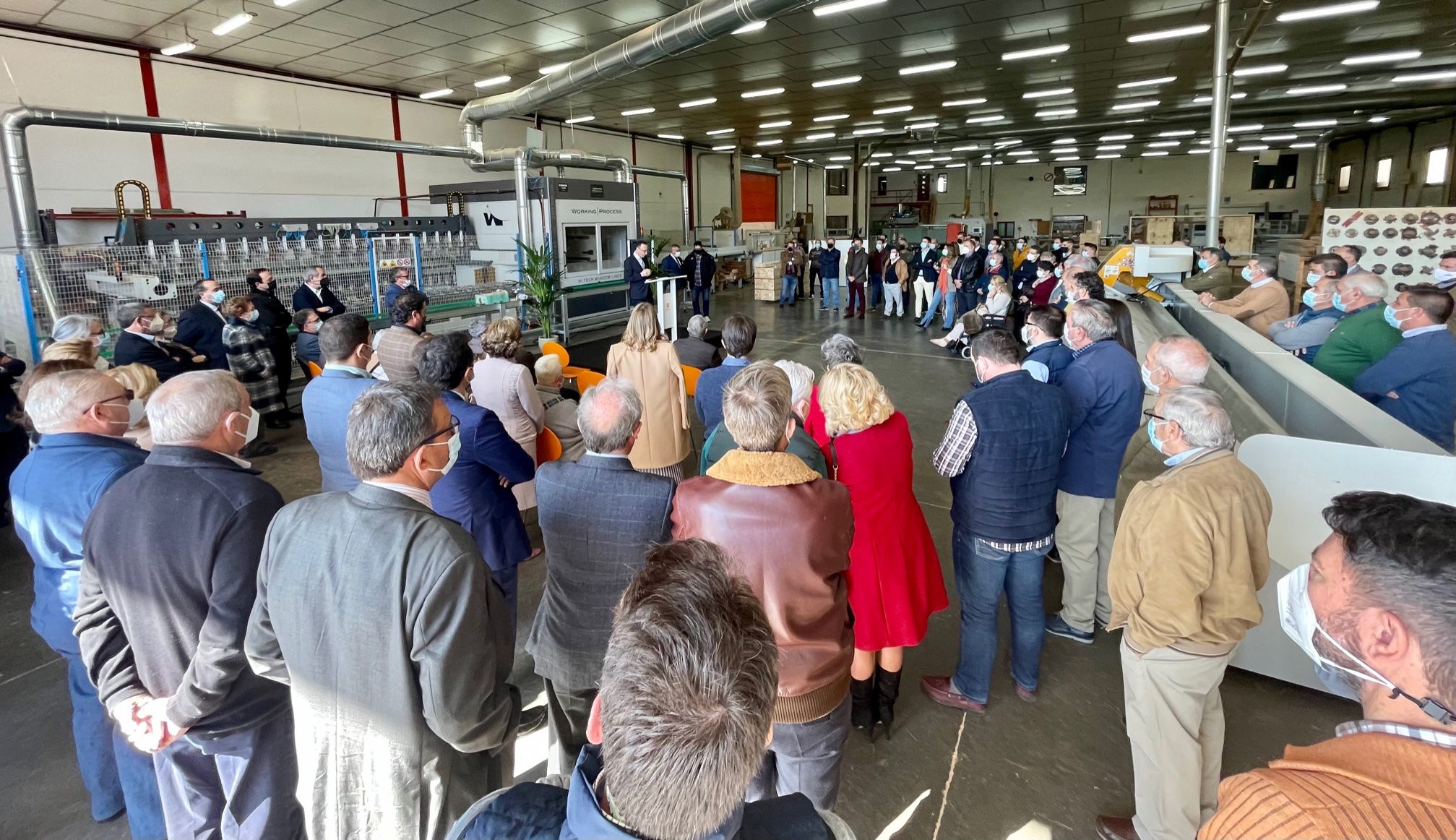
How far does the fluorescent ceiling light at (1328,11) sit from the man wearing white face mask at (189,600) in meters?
11.8

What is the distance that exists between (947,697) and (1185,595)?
1.10m

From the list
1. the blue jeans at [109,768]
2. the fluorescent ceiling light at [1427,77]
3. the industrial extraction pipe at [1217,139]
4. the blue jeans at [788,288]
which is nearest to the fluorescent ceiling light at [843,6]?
the industrial extraction pipe at [1217,139]

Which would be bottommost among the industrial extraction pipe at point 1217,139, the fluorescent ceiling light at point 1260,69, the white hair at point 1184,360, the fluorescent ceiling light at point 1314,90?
the white hair at point 1184,360

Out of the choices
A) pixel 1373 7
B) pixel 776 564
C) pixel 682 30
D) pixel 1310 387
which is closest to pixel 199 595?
pixel 776 564

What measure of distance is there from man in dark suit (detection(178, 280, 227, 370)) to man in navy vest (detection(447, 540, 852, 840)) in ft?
20.1

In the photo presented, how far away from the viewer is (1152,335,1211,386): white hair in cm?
241

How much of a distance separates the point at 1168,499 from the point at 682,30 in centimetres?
717

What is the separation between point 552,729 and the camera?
2021mm

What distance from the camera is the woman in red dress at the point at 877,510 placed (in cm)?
210

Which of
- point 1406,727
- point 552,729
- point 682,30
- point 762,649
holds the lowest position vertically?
point 552,729

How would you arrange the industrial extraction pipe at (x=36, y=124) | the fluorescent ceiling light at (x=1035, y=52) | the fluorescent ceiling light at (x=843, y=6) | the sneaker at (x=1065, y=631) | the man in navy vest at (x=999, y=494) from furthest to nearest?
the fluorescent ceiling light at (x=1035, y=52)
the fluorescent ceiling light at (x=843, y=6)
the industrial extraction pipe at (x=36, y=124)
the sneaker at (x=1065, y=631)
the man in navy vest at (x=999, y=494)

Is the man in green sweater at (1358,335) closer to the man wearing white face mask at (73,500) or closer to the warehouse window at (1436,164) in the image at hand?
the man wearing white face mask at (73,500)

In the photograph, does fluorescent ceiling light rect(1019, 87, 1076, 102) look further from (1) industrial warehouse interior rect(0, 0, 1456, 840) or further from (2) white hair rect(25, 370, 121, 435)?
(2) white hair rect(25, 370, 121, 435)

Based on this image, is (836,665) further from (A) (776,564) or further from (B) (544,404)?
(B) (544,404)
